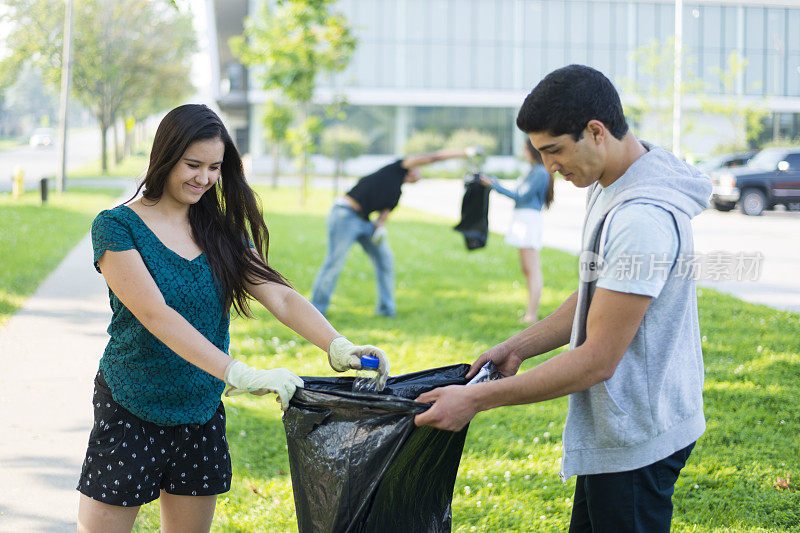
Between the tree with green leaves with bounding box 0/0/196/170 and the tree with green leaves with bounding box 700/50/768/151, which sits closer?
the tree with green leaves with bounding box 0/0/196/170

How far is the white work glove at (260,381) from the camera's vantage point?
244 cm

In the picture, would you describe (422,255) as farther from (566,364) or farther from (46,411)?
(566,364)

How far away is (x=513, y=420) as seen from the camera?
5.54 metres

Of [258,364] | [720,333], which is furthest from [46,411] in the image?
[720,333]

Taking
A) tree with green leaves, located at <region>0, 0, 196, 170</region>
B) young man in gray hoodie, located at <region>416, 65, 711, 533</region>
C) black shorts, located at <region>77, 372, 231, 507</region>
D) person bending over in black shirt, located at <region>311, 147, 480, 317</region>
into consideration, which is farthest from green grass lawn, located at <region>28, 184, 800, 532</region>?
tree with green leaves, located at <region>0, 0, 196, 170</region>

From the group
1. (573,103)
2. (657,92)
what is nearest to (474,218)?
(573,103)

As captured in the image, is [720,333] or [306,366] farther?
[720,333]

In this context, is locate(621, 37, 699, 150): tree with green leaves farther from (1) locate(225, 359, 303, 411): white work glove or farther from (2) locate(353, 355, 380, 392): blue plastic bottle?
(1) locate(225, 359, 303, 411): white work glove

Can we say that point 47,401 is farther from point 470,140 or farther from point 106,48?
point 470,140

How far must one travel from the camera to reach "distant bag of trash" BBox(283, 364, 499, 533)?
93.4 inches

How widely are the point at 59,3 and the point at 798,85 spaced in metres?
45.2

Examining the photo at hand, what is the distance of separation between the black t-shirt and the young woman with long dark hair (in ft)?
17.5

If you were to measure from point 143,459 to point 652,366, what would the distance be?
150cm

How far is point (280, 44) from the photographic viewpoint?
72.9 ft
